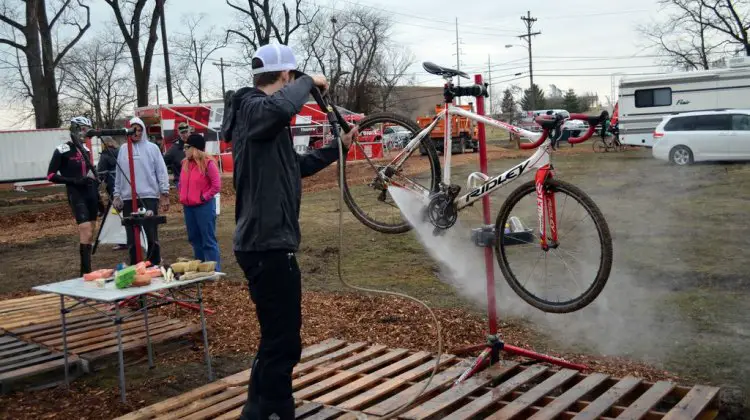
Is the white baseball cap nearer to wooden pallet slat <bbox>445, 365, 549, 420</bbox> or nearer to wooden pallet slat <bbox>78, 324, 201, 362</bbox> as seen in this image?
wooden pallet slat <bbox>445, 365, 549, 420</bbox>

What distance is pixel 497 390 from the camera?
482cm

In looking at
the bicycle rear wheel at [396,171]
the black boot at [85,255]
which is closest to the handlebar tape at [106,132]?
the bicycle rear wheel at [396,171]

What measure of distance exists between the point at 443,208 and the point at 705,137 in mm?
17376

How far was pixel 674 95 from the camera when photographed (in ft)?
84.9

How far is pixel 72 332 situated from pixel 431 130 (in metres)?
4.06

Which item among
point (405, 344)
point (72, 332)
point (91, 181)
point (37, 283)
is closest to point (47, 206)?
point (37, 283)

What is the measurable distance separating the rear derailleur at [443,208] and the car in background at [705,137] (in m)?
17.2

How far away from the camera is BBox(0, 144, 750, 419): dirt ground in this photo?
212 inches

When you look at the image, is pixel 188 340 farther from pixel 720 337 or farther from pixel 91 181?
pixel 720 337

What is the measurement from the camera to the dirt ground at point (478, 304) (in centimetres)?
538

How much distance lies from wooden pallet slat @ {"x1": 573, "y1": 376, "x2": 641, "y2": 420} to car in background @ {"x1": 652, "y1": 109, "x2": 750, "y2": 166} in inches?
668

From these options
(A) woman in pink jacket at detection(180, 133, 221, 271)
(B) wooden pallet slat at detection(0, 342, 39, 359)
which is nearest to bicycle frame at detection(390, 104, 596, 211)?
(A) woman in pink jacket at detection(180, 133, 221, 271)

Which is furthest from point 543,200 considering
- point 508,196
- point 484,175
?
point 484,175

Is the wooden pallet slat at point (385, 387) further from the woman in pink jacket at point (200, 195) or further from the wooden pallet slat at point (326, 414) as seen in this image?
the woman in pink jacket at point (200, 195)
